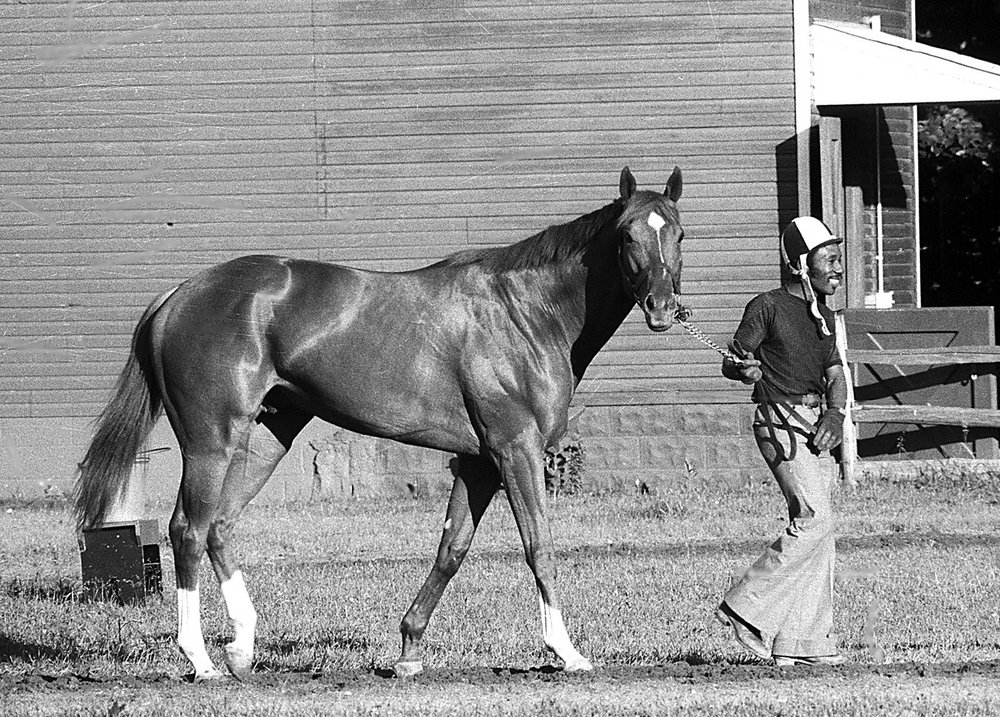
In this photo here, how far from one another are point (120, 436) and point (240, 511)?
718 mm

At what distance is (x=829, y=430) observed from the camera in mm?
6676

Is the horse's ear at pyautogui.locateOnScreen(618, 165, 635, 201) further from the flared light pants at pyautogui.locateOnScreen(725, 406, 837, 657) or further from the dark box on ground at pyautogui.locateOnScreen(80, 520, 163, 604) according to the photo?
the dark box on ground at pyautogui.locateOnScreen(80, 520, 163, 604)

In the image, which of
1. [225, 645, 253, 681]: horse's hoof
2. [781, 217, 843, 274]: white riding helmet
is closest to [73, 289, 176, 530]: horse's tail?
[225, 645, 253, 681]: horse's hoof

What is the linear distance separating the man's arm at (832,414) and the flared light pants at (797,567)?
3.6 inches

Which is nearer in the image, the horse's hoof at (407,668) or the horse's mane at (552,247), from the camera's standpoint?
the horse's hoof at (407,668)

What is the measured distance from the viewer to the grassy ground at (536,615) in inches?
250

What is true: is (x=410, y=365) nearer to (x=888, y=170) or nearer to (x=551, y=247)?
(x=551, y=247)

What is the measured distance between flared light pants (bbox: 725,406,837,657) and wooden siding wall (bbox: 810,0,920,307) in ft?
34.8

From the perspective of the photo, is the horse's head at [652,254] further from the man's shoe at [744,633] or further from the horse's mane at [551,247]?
the man's shoe at [744,633]

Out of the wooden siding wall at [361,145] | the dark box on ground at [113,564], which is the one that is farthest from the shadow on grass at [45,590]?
the wooden siding wall at [361,145]

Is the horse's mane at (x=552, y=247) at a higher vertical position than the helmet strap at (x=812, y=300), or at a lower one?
higher

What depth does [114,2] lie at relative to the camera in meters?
16.0

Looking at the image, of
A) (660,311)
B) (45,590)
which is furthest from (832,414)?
(45,590)

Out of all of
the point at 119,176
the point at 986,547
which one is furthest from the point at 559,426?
the point at 119,176
